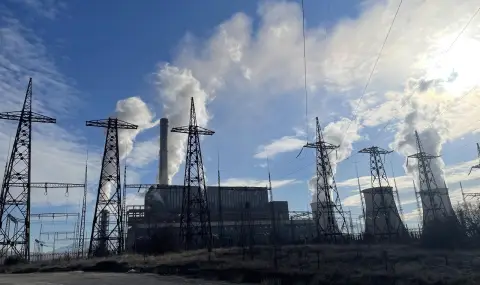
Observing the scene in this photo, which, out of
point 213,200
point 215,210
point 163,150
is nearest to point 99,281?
point 163,150

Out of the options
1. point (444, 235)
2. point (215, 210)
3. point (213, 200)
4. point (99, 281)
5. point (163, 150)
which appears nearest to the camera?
point (99, 281)

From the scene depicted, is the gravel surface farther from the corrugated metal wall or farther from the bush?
the corrugated metal wall

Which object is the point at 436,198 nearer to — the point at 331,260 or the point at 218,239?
the point at 218,239

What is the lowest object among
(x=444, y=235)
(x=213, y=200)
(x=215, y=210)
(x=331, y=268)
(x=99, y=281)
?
(x=331, y=268)

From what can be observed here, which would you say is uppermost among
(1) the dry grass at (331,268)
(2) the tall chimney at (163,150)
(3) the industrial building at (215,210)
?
(2) the tall chimney at (163,150)

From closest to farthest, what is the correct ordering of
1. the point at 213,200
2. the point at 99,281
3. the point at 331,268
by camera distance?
the point at 99,281, the point at 331,268, the point at 213,200

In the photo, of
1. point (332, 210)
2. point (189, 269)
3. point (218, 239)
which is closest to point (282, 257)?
point (189, 269)

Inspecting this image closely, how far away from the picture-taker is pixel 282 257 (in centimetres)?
3066

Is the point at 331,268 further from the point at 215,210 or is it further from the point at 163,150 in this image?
the point at 215,210

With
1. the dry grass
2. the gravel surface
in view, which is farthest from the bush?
the gravel surface

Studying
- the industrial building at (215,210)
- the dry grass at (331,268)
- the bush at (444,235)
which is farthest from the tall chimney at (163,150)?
the bush at (444,235)

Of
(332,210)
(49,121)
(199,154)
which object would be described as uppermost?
(49,121)

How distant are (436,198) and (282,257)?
152ft

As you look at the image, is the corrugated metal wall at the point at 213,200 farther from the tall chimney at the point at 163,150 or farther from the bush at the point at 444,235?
the bush at the point at 444,235
